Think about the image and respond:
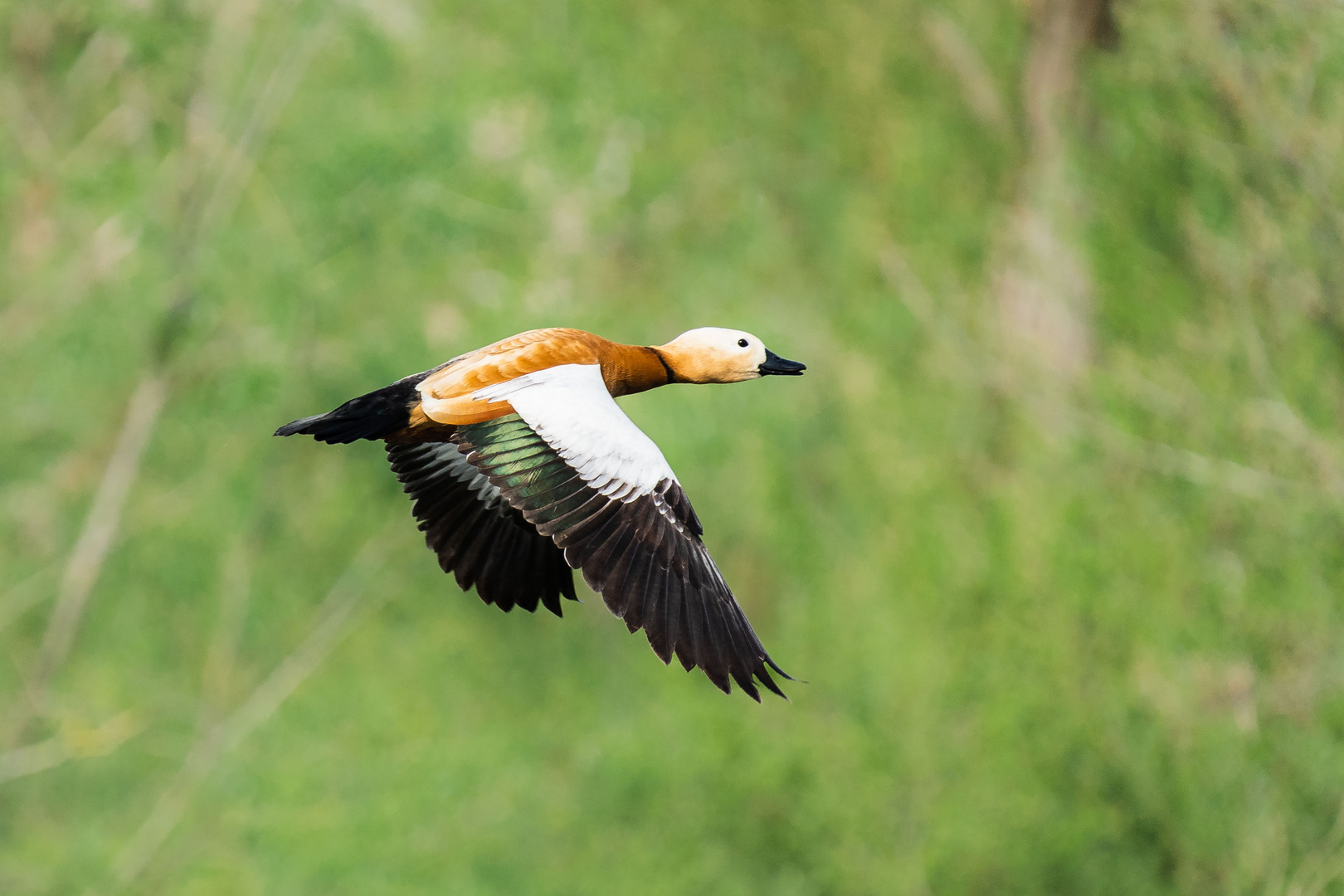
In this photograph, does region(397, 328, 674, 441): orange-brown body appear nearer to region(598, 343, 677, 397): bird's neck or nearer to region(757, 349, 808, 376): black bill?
region(598, 343, 677, 397): bird's neck

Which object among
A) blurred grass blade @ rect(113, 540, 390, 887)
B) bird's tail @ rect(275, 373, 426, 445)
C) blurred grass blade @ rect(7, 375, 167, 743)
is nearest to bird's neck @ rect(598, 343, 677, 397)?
bird's tail @ rect(275, 373, 426, 445)

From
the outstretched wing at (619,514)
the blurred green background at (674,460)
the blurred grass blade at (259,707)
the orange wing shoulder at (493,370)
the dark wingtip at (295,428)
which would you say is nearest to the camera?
the outstretched wing at (619,514)

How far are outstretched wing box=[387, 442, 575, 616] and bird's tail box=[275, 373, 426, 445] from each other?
0.54m

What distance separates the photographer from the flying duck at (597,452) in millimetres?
4656

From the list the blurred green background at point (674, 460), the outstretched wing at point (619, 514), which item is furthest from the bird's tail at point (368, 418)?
the blurred green background at point (674, 460)

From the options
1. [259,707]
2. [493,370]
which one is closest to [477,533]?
[493,370]

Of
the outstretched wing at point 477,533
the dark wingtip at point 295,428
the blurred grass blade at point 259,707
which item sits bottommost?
the blurred grass blade at point 259,707

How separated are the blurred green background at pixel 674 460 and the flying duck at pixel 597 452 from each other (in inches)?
297

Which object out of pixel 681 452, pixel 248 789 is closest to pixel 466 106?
pixel 681 452

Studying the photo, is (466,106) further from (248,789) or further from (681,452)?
(248,789)

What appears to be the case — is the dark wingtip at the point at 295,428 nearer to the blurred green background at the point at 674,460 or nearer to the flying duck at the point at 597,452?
the flying duck at the point at 597,452

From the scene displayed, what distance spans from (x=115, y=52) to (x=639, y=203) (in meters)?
4.95

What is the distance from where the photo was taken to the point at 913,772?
14.0 metres

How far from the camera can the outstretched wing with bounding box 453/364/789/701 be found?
4.63 m
